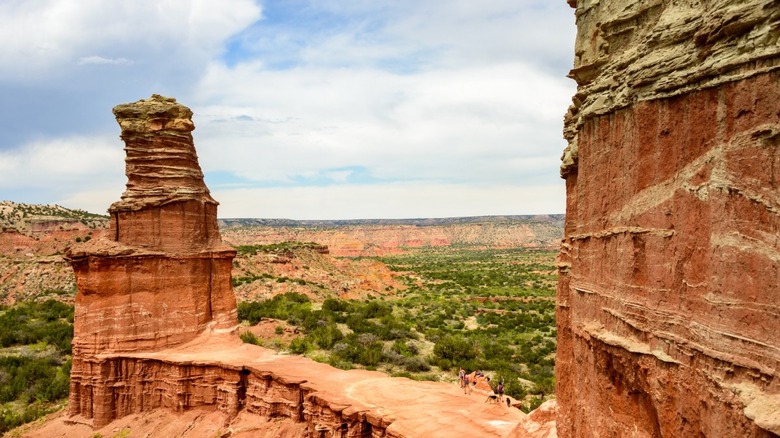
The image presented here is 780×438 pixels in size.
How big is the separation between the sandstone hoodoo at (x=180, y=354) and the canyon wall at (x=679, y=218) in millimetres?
7288

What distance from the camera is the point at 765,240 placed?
5027 millimetres

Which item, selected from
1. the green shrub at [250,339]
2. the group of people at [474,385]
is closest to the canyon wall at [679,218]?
the group of people at [474,385]

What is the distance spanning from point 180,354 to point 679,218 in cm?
1838

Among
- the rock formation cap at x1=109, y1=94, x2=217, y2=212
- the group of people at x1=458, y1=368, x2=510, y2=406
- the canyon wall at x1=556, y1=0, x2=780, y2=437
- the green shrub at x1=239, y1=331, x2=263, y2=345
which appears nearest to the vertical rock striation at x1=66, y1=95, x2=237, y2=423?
the rock formation cap at x1=109, y1=94, x2=217, y2=212

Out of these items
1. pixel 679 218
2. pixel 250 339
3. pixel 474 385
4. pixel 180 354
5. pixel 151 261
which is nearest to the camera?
pixel 679 218

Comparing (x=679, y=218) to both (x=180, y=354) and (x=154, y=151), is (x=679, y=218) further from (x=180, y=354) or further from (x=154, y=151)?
(x=154, y=151)

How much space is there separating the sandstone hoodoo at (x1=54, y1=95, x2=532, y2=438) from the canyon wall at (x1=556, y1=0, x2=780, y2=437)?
23.9ft

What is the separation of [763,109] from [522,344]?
99.2ft

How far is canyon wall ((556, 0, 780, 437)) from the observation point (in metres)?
5.02

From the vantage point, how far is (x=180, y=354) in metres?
19.0

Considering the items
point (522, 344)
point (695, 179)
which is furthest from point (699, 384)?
point (522, 344)

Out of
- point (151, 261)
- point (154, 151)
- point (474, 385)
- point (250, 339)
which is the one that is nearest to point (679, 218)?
point (474, 385)

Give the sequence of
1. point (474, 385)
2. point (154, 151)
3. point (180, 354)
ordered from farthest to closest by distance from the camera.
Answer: point (154, 151) < point (180, 354) < point (474, 385)

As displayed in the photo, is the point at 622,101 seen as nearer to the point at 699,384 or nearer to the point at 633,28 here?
the point at 633,28
